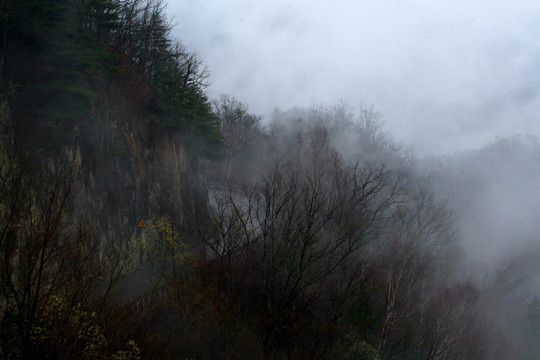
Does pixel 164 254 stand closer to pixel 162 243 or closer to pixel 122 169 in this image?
pixel 162 243

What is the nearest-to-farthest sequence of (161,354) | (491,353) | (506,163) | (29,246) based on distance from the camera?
(29,246), (161,354), (491,353), (506,163)

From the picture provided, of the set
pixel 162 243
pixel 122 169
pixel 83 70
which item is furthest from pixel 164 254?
pixel 83 70

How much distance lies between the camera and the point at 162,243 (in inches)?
662

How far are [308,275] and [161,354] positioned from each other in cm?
713

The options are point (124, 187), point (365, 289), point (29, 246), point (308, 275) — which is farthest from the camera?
point (124, 187)

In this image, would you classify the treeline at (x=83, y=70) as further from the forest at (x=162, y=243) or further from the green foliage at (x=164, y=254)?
the green foliage at (x=164, y=254)

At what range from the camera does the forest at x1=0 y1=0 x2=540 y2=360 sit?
6.80 metres

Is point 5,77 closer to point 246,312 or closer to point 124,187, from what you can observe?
point 124,187

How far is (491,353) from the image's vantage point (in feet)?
73.8

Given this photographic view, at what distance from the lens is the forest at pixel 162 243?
22.3ft

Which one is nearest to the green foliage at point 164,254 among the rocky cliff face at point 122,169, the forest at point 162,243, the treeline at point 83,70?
the forest at point 162,243

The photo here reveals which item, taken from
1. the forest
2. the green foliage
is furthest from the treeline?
the green foliage

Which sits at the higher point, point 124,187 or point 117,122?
point 117,122

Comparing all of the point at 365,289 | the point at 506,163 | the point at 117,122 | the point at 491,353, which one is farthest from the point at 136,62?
the point at 506,163
